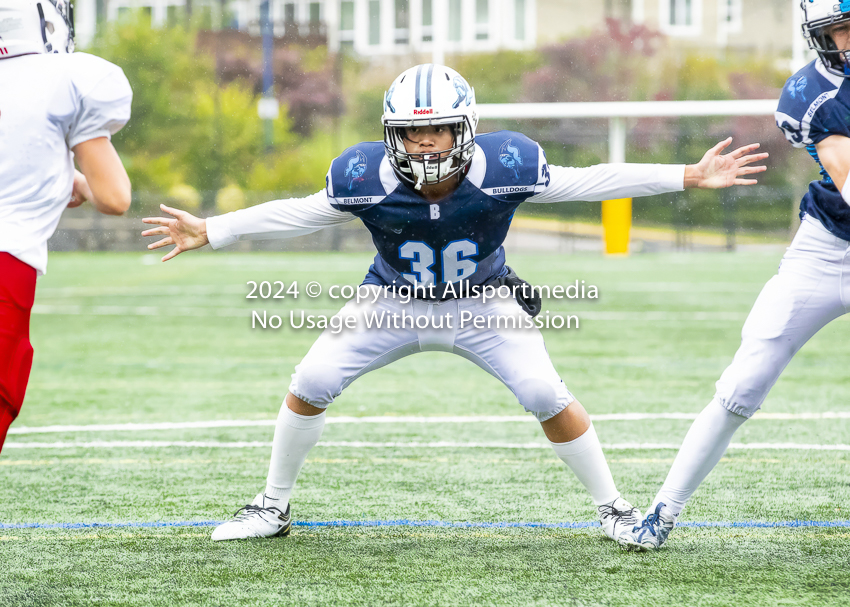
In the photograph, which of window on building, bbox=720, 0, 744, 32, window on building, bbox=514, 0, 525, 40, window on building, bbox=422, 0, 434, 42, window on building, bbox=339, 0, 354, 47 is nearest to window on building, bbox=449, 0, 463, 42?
window on building, bbox=514, 0, 525, 40

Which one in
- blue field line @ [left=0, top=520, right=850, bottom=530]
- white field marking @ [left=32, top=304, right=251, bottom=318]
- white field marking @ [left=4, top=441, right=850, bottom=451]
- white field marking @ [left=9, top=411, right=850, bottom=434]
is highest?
blue field line @ [left=0, top=520, right=850, bottom=530]

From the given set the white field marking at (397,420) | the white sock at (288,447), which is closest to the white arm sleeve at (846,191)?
the white sock at (288,447)

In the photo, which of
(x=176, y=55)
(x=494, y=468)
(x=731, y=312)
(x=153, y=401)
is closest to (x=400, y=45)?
(x=176, y=55)

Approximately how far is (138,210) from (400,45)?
8.09 metres

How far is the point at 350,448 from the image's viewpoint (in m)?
4.77

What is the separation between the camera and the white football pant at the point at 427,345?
3229 millimetres

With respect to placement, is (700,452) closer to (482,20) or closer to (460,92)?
(460,92)

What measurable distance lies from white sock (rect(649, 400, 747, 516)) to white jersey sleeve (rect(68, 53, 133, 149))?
193 cm

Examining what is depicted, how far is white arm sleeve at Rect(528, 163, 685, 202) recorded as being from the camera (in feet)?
10.4

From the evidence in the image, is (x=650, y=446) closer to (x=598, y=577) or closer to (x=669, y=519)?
(x=669, y=519)

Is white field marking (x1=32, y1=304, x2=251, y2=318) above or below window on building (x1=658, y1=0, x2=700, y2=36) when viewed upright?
below

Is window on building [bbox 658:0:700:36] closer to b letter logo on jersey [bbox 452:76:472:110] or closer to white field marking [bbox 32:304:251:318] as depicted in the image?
white field marking [bbox 32:304:251:318]

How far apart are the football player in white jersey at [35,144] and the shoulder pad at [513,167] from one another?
1159mm

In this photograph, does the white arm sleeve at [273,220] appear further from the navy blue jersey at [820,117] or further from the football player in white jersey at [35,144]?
the navy blue jersey at [820,117]
